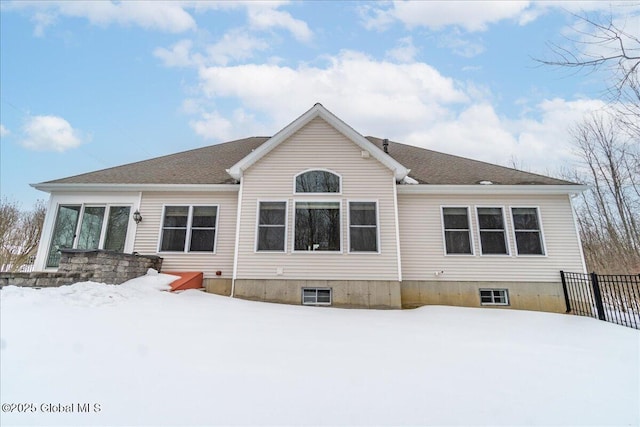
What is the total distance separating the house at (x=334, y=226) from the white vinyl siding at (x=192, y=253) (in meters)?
0.03

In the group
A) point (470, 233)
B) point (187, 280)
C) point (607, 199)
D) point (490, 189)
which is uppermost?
point (607, 199)

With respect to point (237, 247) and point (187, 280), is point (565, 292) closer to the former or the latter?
point (237, 247)

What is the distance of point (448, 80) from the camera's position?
14578mm

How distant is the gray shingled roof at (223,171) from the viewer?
916cm

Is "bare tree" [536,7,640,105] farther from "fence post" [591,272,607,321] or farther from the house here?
"fence post" [591,272,607,321]

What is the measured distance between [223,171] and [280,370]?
26.8ft

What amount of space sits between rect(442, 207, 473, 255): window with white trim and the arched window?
3585mm

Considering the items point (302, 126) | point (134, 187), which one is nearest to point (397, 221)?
point (302, 126)

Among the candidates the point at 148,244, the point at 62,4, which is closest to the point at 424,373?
the point at 148,244

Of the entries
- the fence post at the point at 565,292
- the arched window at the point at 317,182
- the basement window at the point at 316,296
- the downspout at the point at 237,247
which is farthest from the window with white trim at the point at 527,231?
the downspout at the point at 237,247

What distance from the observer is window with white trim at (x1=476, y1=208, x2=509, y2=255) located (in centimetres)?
861

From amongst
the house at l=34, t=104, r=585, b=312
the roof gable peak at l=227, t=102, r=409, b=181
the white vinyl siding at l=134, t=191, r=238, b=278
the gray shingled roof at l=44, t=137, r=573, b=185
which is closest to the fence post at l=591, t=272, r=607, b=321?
the house at l=34, t=104, r=585, b=312

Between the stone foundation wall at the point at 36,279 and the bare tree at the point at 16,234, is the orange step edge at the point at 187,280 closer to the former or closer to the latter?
the stone foundation wall at the point at 36,279

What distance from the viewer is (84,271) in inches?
248
